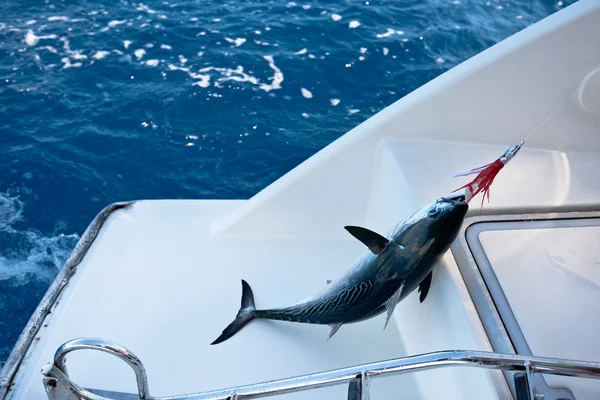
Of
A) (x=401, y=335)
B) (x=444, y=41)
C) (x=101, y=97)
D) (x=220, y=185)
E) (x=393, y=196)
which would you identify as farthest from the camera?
(x=444, y=41)

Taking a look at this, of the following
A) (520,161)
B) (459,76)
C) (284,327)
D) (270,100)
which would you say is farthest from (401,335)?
(270,100)

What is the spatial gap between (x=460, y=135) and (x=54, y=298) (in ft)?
7.31

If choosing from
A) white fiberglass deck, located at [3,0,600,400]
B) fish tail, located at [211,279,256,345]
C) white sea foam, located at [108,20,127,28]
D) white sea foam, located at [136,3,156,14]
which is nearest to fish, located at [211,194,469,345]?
white fiberglass deck, located at [3,0,600,400]

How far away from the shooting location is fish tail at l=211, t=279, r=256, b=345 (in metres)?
2.60

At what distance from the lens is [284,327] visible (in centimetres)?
267

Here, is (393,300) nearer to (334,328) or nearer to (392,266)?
(392,266)

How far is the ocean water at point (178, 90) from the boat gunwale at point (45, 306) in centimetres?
112

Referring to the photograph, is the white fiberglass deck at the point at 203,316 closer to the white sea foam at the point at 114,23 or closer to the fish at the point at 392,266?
the fish at the point at 392,266

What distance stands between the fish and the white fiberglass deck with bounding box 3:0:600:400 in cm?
15

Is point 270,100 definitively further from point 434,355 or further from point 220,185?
point 434,355

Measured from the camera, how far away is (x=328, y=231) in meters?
3.18

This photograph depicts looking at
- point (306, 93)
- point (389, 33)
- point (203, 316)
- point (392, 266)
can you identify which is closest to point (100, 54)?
point (306, 93)

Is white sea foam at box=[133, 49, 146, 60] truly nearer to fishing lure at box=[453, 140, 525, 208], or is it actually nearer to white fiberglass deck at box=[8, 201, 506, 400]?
white fiberglass deck at box=[8, 201, 506, 400]

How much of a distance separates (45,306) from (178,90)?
11.6ft
